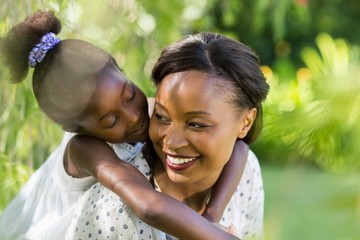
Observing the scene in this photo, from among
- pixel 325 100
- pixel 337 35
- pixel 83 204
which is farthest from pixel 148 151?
pixel 337 35

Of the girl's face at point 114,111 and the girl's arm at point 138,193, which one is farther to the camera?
the girl's face at point 114,111

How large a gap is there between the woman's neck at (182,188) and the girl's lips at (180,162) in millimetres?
179

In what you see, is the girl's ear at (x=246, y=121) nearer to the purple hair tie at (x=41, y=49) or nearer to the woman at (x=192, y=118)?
the woman at (x=192, y=118)

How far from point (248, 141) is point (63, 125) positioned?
0.68 metres

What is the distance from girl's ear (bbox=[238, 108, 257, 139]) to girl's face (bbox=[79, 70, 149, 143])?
308 millimetres

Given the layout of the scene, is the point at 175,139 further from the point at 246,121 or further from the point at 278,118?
the point at 278,118

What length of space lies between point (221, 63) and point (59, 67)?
0.51 metres

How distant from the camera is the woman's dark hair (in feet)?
7.95

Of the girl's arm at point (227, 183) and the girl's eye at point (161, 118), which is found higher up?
the girl's eye at point (161, 118)

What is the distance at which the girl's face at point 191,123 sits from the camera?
2.38 meters

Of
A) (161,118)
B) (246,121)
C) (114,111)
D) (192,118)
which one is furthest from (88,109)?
(246,121)

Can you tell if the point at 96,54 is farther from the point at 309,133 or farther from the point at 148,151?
the point at 309,133

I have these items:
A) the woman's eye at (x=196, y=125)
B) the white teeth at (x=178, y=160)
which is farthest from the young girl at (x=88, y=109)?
the woman's eye at (x=196, y=125)

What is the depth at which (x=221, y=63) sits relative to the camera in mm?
2432
